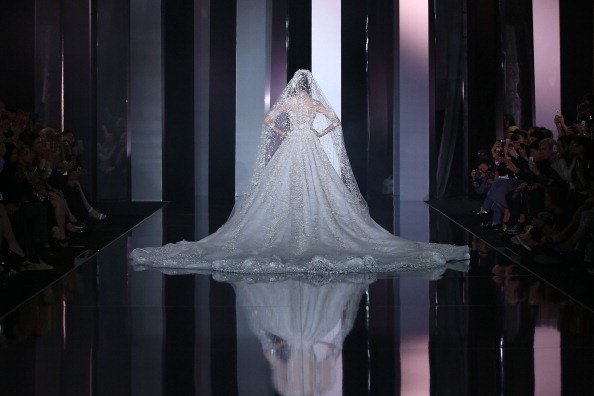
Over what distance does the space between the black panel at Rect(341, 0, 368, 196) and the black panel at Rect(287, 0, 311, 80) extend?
19.4 inches

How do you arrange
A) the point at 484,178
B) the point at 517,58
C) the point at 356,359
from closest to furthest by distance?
the point at 356,359, the point at 484,178, the point at 517,58

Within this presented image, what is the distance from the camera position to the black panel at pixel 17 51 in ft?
34.4

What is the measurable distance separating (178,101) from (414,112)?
129 inches

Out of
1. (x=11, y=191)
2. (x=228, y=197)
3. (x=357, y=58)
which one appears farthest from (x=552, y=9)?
(x=11, y=191)

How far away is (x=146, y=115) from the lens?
1439 cm

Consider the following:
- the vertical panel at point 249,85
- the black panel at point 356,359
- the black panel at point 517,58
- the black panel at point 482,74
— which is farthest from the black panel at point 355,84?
the black panel at point 356,359

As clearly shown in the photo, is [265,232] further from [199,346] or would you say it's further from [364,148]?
[364,148]

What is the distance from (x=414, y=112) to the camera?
49.0 ft

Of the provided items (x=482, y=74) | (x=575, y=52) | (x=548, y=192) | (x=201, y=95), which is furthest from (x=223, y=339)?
(x=201, y=95)

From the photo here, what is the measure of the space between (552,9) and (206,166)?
5.65 m

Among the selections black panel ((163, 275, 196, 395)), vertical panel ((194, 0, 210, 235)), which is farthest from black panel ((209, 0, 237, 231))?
black panel ((163, 275, 196, 395))

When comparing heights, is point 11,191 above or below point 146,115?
below

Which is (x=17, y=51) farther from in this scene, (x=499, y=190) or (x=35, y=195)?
(x=499, y=190)

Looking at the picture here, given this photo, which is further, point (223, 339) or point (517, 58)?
point (517, 58)
